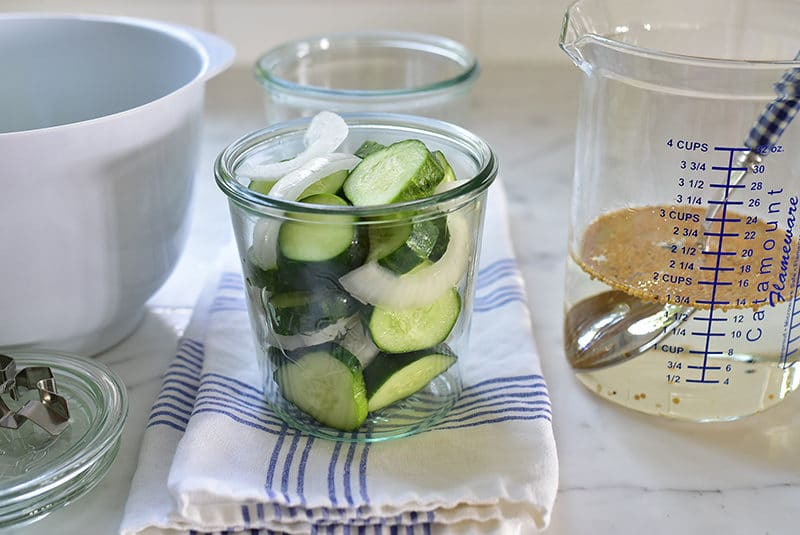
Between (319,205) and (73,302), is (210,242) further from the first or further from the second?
(319,205)

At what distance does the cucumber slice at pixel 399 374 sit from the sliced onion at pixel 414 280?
0.04 metres

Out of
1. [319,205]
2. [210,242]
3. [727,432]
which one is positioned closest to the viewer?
[319,205]

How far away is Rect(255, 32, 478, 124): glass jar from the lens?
2.99 feet

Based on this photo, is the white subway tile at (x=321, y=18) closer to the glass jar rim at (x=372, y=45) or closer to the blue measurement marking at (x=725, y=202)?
the glass jar rim at (x=372, y=45)

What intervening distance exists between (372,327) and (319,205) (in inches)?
3.4

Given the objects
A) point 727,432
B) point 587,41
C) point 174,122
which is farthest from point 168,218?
point 727,432

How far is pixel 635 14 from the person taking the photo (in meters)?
0.74

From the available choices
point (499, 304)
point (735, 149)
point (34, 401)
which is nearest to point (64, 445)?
point (34, 401)

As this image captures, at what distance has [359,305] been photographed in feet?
1.95

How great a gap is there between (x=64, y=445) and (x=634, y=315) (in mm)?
397

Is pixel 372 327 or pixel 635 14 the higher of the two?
pixel 635 14

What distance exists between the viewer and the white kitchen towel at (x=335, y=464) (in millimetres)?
563

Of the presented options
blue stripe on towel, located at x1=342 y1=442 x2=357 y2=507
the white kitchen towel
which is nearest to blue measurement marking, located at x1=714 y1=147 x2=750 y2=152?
the white kitchen towel

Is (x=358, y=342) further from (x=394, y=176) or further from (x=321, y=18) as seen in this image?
(x=321, y=18)
